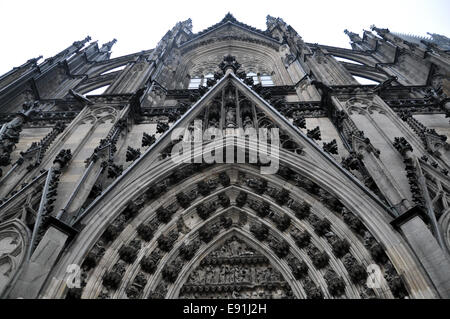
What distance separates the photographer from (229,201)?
761cm

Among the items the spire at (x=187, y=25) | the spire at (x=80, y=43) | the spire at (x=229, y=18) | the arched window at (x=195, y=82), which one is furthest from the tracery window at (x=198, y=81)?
the spire at (x=229, y=18)

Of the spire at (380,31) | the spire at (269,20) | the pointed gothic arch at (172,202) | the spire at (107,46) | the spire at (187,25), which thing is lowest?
the pointed gothic arch at (172,202)

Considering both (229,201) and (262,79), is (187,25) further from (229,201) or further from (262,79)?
(229,201)

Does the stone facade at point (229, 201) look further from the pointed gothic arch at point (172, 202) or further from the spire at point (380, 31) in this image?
the spire at point (380, 31)

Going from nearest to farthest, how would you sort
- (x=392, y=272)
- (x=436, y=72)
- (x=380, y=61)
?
1. (x=392, y=272)
2. (x=436, y=72)
3. (x=380, y=61)

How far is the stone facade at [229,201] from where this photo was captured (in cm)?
494

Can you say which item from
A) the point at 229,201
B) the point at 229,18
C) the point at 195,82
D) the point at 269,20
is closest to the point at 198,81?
the point at 195,82

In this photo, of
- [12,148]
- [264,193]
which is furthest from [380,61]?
[12,148]

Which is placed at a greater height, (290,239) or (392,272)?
(290,239)

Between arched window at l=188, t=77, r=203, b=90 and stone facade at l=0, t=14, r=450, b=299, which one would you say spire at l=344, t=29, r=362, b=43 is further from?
arched window at l=188, t=77, r=203, b=90

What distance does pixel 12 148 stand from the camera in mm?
8156

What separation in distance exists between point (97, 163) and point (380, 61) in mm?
16342

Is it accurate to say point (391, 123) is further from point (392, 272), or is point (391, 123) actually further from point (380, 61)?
point (380, 61)

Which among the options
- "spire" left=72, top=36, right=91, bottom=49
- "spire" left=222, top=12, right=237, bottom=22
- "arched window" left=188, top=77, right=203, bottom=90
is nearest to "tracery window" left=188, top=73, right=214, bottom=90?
"arched window" left=188, top=77, right=203, bottom=90
